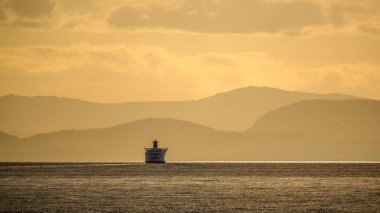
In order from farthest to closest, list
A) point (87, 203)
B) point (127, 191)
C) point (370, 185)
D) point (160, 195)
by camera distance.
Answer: point (370, 185)
point (127, 191)
point (160, 195)
point (87, 203)

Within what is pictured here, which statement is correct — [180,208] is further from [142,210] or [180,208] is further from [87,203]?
[87,203]

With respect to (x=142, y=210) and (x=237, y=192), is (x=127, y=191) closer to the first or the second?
(x=237, y=192)

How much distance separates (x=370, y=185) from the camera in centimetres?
19375

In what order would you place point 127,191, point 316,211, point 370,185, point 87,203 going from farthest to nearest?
1. point 370,185
2. point 127,191
3. point 87,203
4. point 316,211

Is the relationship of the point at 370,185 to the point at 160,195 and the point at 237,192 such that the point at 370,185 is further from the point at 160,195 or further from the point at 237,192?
the point at 160,195

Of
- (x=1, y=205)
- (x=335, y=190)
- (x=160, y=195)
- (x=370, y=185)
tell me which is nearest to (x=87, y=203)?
(x=1, y=205)

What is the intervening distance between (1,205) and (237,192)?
4753 cm

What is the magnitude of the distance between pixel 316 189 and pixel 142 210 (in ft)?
190

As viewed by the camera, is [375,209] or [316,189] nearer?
[375,209]

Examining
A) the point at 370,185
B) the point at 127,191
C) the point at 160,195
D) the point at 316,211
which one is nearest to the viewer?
the point at 316,211

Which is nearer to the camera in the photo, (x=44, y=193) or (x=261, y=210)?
(x=261, y=210)

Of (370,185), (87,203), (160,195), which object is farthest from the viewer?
(370,185)

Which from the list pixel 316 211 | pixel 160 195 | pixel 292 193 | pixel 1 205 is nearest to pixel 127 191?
pixel 160 195

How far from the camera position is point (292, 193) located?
163625mm
